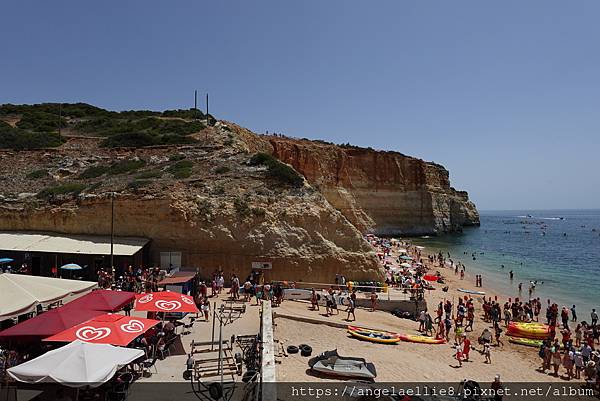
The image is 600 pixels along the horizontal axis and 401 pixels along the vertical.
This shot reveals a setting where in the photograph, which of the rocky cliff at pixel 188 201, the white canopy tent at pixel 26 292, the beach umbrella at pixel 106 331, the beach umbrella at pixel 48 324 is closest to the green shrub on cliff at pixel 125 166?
the rocky cliff at pixel 188 201

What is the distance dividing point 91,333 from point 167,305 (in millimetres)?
2878

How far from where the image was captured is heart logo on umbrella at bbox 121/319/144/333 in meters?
9.21

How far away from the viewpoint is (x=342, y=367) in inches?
455

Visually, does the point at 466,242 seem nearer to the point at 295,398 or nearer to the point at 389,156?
the point at 389,156

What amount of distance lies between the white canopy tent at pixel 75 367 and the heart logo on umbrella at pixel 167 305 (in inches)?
152

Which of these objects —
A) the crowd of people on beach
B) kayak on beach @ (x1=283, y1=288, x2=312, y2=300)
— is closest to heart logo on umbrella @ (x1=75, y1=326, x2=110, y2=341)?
the crowd of people on beach

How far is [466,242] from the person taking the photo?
214ft

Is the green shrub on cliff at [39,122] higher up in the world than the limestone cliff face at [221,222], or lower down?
higher up

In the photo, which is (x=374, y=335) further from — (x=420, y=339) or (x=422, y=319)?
(x=422, y=319)

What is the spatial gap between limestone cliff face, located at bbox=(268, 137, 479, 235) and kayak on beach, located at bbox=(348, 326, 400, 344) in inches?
1656

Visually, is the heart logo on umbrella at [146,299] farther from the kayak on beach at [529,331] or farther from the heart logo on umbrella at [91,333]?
the kayak on beach at [529,331]

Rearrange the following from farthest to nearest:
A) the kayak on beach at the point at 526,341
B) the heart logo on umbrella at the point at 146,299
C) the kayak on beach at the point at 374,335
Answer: the kayak on beach at the point at 526,341
the kayak on beach at the point at 374,335
the heart logo on umbrella at the point at 146,299

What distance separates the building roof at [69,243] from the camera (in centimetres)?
2014

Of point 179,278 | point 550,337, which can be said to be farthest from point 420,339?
point 179,278
